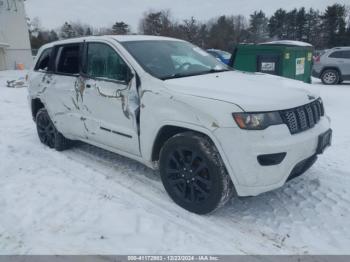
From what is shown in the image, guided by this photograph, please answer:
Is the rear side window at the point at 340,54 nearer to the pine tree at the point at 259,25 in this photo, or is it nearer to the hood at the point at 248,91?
the hood at the point at 248,91

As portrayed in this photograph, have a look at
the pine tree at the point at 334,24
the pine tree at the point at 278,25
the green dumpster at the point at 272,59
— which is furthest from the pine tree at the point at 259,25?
the green dumpster at the point at 272,59

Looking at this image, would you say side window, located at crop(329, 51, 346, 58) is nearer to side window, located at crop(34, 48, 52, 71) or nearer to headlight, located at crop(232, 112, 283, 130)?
side window, located at crop(34, 48, 52, 71)

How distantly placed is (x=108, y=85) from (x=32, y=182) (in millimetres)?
1616

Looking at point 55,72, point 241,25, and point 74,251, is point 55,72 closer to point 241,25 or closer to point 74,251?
point 74,251

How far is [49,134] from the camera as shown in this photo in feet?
17.9

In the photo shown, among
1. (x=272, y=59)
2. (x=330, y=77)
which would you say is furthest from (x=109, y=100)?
(x=330, y=77)

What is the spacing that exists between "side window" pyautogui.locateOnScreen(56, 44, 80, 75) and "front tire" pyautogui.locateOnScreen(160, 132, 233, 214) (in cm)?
210

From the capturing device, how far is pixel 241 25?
62.1 metres

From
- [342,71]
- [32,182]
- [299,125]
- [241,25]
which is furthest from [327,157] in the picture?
[241,25]

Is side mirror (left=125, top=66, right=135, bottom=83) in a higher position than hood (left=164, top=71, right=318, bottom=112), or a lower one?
higher

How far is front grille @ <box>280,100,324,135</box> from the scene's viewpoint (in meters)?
2.94

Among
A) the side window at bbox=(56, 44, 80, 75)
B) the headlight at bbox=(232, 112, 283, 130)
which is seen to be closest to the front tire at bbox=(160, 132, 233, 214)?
the headlight at bbox=(232, 112, 283, 130)

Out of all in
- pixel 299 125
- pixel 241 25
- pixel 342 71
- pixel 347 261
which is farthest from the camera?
pixel 241 25

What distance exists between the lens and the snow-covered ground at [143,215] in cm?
286
